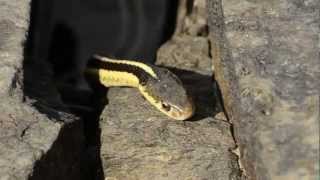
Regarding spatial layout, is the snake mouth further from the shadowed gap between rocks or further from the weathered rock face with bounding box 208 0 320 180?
the shadowed gap between rocks

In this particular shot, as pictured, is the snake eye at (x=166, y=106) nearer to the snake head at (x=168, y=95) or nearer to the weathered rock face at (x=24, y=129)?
the snake head at (x=168, y=95)

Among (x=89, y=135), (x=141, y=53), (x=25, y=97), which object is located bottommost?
(x=141, y=53)

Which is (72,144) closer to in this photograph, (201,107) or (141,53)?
(201,107)

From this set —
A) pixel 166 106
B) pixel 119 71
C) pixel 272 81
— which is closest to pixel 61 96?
pixel 119 71

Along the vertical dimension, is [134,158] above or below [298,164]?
below

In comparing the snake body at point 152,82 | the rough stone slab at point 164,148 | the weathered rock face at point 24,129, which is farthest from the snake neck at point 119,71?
the weathered rock face at point 24,129

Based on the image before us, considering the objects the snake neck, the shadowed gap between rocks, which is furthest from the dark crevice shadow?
the shadowed gap between rocks

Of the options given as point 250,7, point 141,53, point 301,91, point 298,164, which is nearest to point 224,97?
point 250,7

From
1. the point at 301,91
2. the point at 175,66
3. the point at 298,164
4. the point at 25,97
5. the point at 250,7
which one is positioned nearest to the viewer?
the point at 298,164
